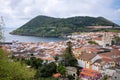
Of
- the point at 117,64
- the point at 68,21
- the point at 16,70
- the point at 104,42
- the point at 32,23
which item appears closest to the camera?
the point at 16,70

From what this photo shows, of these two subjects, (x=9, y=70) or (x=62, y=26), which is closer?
(x=9, y=70)

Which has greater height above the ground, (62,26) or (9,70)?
(62,26)

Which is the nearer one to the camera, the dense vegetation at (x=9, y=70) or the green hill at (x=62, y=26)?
the dense vegetation at (x=9, y=70)

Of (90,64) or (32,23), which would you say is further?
(32,23)

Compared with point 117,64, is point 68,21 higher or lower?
higher

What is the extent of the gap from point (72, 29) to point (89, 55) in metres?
74.0

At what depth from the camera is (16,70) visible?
37.6 ft

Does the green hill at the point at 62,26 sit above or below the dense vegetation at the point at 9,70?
above

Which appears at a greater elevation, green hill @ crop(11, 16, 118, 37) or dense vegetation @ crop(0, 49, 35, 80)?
green hill @ crop(11, 16, 118, 37)

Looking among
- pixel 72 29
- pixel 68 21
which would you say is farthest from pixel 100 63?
pixel 68 21

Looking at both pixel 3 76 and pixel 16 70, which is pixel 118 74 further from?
pixel 3 76

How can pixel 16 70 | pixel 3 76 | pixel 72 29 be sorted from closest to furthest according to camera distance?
pixel 3 76 → pixel 16 70 → pixel 72 29

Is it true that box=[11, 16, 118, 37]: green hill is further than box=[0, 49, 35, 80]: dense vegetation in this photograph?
Yes

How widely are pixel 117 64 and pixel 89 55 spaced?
3.67m
